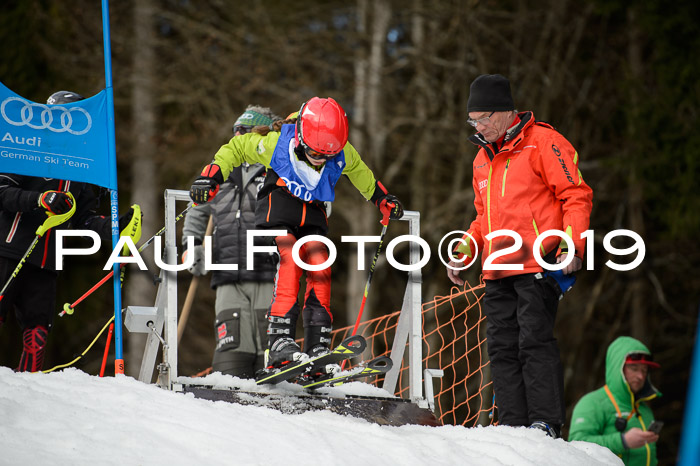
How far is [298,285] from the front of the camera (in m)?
A: 4.44

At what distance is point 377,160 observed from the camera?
1244 cm

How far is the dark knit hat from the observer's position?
4129 mm

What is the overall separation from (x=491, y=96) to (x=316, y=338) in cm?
158

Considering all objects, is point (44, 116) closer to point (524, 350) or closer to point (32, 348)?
point (32, 348)

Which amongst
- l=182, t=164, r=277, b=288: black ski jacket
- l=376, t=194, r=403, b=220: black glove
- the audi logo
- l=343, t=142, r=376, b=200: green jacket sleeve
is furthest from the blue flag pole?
l=376, t=194, r=403, b=220: black glove

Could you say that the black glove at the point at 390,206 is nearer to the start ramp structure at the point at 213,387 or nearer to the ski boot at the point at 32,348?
the start ramp structure at the point at 213,387

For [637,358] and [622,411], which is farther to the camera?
[637,358]

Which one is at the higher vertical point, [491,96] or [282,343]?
[491,96]

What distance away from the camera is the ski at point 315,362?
409 cm

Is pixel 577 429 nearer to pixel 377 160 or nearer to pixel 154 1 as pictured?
pixel 377 160

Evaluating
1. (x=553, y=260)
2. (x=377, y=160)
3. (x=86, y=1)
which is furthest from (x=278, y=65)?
(x=553, y=260)

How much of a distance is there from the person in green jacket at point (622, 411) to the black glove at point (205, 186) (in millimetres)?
2871

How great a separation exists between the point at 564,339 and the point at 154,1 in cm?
884

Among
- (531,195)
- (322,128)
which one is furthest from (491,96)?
(322,128)
